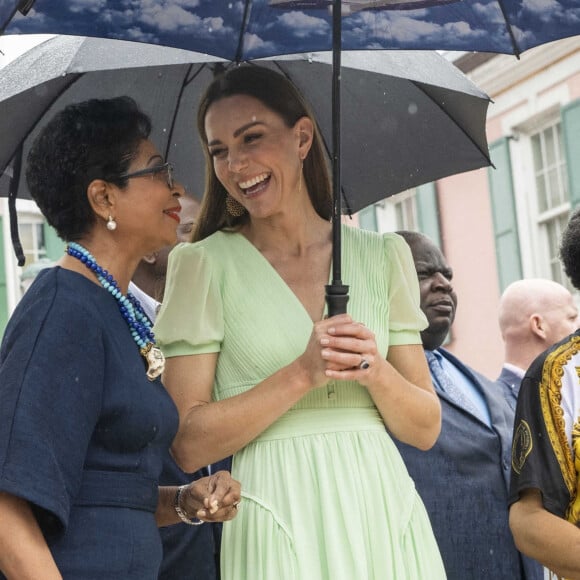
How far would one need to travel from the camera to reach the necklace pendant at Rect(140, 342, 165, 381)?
3871 millimetres

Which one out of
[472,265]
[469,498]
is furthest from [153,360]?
[472,265]

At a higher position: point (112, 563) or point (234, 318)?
point (234, 318)

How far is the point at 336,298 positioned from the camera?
3.92 m

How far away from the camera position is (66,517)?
11.2 feet

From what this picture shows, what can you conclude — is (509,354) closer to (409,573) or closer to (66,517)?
(409,573)

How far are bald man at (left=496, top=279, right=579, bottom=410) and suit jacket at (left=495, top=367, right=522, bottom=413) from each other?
0.54ft

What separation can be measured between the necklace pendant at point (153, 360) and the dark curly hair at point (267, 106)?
659mm

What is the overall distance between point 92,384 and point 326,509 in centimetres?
80

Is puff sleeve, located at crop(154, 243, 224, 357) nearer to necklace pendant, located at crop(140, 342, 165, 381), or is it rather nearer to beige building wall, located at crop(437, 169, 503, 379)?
necklace pendant, located at crop(140, 342, 165, 381)

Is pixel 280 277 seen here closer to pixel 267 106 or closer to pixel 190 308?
pixel 190 308

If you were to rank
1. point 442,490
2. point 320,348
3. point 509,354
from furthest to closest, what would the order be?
point 509,354 → point 442,490 → point 320,348

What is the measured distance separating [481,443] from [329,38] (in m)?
2.35

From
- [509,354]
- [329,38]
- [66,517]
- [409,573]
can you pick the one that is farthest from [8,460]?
[509,354]

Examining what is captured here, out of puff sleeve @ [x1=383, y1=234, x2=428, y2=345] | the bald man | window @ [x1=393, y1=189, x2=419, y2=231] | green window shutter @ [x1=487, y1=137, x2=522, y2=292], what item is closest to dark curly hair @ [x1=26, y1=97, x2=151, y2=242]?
puff sleeve @ [x1=383, y1=234, x2=428, y2=345]
